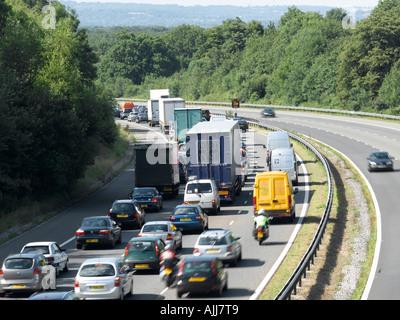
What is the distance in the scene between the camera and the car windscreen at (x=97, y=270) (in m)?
21.9

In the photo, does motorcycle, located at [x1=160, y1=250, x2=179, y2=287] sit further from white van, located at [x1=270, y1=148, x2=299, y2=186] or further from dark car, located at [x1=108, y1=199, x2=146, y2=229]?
white van, located at [x1=270, y1=148, x2=299, y2=186]

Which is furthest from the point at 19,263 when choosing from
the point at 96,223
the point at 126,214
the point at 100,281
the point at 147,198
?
the point at 147,198

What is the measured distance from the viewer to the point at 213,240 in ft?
89.1

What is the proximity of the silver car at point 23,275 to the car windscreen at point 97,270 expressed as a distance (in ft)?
8.27

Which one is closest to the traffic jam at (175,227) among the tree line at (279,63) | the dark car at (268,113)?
the dark car at (268,113)

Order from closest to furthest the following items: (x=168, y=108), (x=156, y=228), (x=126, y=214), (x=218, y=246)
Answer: (x=218, y=246) < (x=156, y=228) < (x=126, y=214) < (x=168, y=108)

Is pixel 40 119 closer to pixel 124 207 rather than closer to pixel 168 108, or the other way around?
pixel 124 207

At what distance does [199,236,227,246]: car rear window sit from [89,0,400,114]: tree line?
6929 cm

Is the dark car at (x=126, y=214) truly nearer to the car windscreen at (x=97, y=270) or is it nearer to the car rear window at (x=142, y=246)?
the car rear window at (x=142, y=246)

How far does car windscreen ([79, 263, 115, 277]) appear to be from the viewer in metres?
21.9

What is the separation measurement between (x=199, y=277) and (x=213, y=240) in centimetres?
Answer: 546

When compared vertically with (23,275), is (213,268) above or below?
above
